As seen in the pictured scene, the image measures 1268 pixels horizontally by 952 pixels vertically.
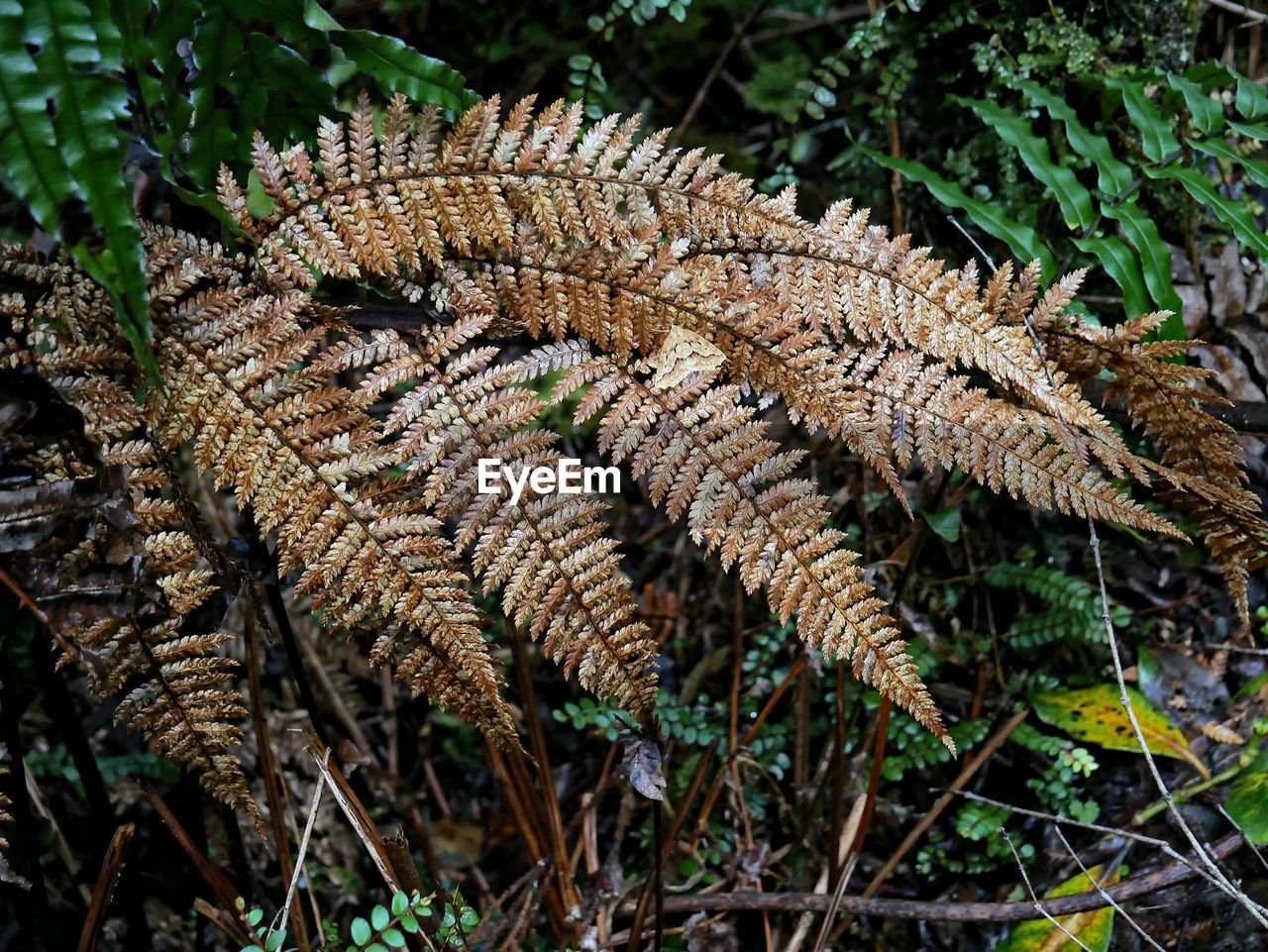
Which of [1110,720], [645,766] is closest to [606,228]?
[645,766]

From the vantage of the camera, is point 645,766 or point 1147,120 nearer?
point 645,766

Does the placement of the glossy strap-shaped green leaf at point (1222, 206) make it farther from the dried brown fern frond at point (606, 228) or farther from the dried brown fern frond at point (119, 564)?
the dried brown fern frond at point (119, 564)

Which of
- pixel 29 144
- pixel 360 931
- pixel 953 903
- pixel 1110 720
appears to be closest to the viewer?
pixel 29 144

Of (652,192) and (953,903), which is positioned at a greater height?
(652,192)

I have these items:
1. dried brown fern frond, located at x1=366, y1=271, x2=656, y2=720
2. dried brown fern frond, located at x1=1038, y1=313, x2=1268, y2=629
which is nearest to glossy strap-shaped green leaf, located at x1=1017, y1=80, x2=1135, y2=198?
dried brown fern frond, located at x1=1038, y1=313, x2=1268, y2=629

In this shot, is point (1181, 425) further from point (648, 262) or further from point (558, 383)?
point (558, 383)

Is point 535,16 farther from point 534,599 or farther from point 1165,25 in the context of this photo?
point 534,599
